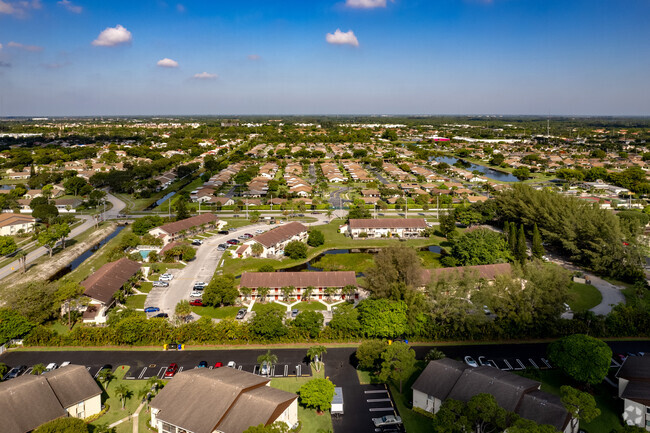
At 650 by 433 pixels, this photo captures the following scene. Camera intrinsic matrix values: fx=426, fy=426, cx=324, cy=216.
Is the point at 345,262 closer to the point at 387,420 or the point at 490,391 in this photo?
the point at 387,420

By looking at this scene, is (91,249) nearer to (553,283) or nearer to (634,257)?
(553,283)

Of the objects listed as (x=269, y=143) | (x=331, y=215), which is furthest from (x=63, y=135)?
(x=331, y=215)

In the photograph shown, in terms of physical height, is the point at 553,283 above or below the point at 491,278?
above

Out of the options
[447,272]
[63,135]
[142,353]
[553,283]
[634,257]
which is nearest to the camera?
[142,353]

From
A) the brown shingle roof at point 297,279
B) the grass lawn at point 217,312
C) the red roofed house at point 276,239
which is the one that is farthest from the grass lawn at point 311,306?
the red roofed house at point 276,239

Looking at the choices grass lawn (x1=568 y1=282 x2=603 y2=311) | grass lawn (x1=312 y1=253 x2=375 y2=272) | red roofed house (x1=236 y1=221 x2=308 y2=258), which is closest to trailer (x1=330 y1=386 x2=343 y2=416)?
grass lawn (x1=312 y1=253 x2=375 y2=272)

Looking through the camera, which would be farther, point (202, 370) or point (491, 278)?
point (491, 278)
